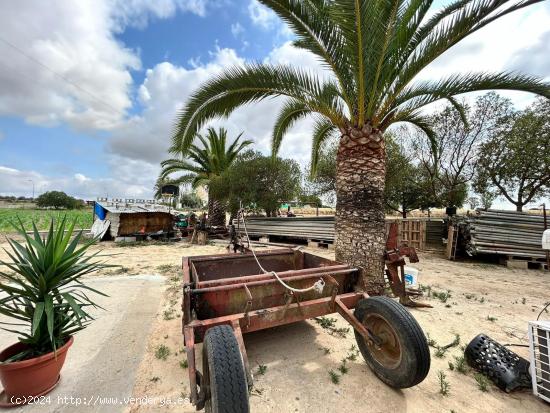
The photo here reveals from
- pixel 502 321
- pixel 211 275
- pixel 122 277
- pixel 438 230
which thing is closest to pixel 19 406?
pixel 211 275

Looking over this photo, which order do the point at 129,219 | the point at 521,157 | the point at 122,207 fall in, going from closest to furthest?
the point at 521,157
the point at 129,219
the point at 122,207

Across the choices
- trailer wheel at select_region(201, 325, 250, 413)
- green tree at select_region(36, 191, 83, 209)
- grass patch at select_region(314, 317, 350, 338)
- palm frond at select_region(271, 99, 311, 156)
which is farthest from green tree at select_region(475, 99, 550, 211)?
green tree at select_region(36, 191, 83, 209)

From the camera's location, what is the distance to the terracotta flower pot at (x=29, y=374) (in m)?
2.12

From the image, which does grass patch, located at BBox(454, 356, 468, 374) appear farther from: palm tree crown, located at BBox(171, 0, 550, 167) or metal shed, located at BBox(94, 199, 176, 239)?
metal shed, located at BBox(94, 199, 176, 239)

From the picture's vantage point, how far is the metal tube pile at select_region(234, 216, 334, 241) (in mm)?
11288

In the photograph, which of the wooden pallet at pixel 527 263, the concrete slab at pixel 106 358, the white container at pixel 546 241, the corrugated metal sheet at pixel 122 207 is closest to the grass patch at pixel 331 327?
the concrete slab at pixel 106 358

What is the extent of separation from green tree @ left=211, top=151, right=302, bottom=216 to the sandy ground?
7910mm

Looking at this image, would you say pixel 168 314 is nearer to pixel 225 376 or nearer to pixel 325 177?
pixel 225 376

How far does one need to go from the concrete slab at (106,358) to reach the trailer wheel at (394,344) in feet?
7.49

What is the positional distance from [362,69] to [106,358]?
17.3 ft

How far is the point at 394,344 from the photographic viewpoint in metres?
2.39

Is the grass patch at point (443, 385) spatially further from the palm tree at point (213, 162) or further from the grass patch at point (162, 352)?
the palm tree at point (213, 162)

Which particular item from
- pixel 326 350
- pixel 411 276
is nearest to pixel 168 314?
pixel 326 350

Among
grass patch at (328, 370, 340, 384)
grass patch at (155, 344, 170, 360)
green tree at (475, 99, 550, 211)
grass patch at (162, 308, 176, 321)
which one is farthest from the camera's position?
green tree at (475, 99, 550, 211)
